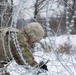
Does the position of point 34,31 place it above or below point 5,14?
below

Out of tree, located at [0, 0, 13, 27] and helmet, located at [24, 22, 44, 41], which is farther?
helmet, located at [24, 22, 44, 41]

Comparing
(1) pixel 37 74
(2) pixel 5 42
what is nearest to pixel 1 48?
(2) pixel 5 42

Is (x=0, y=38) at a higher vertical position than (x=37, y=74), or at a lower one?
higher

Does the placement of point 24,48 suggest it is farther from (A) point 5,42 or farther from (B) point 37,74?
(B) point 37,74

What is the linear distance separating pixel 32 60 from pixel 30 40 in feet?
1.17

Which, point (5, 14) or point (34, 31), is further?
point (5, 14)

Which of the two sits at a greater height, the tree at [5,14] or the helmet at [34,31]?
the tree at [5,14]

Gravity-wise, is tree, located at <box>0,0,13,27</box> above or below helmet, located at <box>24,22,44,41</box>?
above

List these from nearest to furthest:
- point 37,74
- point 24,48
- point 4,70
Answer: point 37,74 → point 4,70 → point 24,48

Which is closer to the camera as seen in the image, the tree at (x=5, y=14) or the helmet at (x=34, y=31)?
the tree at (x=5, y=14)

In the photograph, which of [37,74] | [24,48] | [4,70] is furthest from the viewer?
[24,48]

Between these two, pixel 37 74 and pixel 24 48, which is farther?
pixel 24 48

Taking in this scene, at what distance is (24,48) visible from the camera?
3.00 m

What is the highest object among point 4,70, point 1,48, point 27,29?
point 27,29
